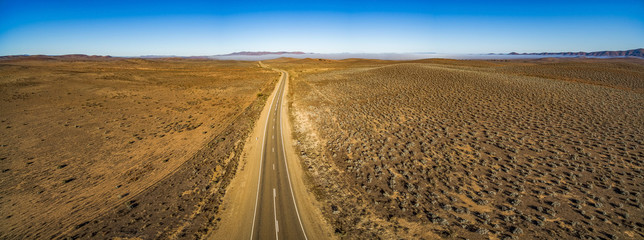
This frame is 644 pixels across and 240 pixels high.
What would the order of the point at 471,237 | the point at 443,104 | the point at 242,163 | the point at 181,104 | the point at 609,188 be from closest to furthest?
the point at 471,237 < the point at 609,188 < the point at 242,163 < the point at 443,104 < the point at 181,104

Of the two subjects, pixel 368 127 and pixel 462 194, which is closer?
pixel 462 194

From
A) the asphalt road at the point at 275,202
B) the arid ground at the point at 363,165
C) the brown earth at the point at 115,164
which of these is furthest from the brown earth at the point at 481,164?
the brown earth at the point at 115,164

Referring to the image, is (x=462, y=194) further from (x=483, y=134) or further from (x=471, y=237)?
(x=483, y=134)

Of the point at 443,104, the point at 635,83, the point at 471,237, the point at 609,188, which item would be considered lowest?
the point at 471,237

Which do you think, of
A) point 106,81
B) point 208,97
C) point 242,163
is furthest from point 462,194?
point 106,81

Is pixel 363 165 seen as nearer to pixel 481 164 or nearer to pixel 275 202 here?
pixel 275 202

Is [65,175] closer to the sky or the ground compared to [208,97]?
closer to the ground
